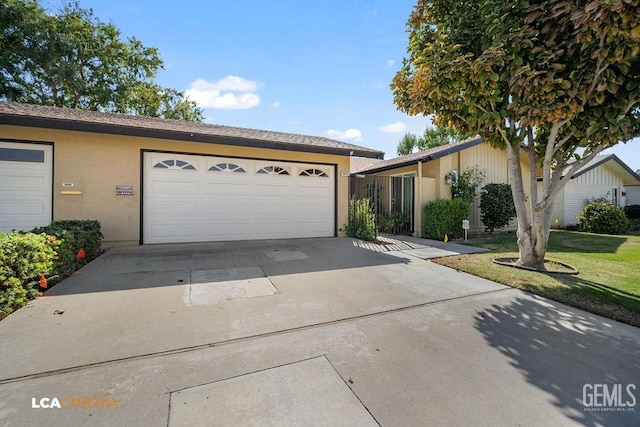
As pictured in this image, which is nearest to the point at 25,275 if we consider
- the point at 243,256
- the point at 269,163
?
the point at 243,256

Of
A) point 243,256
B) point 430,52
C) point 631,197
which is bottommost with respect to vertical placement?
point 243,256

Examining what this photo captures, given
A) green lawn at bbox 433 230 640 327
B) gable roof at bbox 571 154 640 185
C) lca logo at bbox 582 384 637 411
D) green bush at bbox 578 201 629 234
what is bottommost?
lca logo at bbox 582 384 637 411

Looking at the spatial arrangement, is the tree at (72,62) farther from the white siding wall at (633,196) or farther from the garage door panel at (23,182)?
the white siding wall at (633,196)

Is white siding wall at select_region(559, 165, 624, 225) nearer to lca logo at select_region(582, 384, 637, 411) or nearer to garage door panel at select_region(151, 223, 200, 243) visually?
lca logo at select_region(582, 384, 637, 411)

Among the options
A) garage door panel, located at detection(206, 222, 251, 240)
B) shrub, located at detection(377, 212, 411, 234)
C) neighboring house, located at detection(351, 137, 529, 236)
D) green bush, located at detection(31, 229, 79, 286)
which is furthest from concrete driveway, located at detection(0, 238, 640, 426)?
neighboring house, located at detection(351, 137, 529, 236)

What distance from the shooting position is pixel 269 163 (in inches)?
339

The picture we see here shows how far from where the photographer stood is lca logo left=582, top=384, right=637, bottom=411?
6.48 ft

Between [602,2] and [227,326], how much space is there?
5.70 metres

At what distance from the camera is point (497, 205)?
1055cm

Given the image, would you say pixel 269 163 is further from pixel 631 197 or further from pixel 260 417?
pixel 631 197

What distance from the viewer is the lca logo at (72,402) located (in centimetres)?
188

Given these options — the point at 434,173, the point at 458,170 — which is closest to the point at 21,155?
the point at 434,173

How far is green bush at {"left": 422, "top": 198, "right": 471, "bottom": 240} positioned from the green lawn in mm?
1184

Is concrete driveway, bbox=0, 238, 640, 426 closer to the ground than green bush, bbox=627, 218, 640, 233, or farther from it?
closer to the ground
